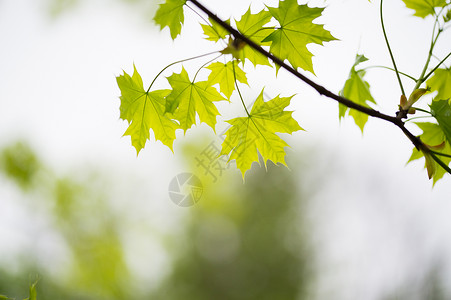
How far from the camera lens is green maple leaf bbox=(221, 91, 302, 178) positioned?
52 centimetres

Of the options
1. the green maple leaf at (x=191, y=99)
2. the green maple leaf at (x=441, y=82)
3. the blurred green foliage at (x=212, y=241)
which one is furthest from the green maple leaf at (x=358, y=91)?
the blurred green foliage at (x=212, y=241)

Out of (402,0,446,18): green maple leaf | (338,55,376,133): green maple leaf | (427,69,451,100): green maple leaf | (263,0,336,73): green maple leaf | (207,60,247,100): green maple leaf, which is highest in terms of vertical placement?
(402,0,446,18): green maple leaf

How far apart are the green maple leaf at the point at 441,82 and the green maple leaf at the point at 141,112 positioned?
49 cm

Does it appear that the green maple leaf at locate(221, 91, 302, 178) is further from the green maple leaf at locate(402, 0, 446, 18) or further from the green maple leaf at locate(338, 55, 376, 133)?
the green maple leaf at locate(402, 0, 446, 18)

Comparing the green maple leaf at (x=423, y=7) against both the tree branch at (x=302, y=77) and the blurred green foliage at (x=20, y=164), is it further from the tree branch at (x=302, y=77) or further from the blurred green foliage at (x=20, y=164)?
the blurred green foliage at (x=20, y=164)

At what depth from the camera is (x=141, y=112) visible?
0.55 metres

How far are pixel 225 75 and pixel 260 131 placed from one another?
105 mm

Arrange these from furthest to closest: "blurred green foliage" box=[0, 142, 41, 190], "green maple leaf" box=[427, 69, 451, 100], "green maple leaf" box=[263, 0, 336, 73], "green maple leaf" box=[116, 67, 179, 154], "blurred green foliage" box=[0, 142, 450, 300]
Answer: "blurred green foliage" box=[0, 142, 450, 300] → "blurred green foliage" box=[0, 142, 41, 190] → "green maple leaf" box=[427, 69, 451, 100] → "green maple leaf" box=[116, 67, 179, 154] → "green maple leaf" box=[263, 0, 336, 73]

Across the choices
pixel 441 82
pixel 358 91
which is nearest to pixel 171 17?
pixel 358 91

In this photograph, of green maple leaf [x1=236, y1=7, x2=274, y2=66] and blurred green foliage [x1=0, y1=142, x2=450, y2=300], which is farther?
blurred green foliage [x1=0, y1=142, x2=450, y2=300]

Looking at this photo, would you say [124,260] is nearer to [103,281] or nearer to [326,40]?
[103,281]

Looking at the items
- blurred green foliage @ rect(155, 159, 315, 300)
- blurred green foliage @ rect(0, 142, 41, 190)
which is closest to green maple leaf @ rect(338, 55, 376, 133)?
blurred green foliage @ rect(0, 142, 41, 190)

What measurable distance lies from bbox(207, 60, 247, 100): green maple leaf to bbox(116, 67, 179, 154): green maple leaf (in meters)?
0.08

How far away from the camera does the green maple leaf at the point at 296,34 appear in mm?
428
